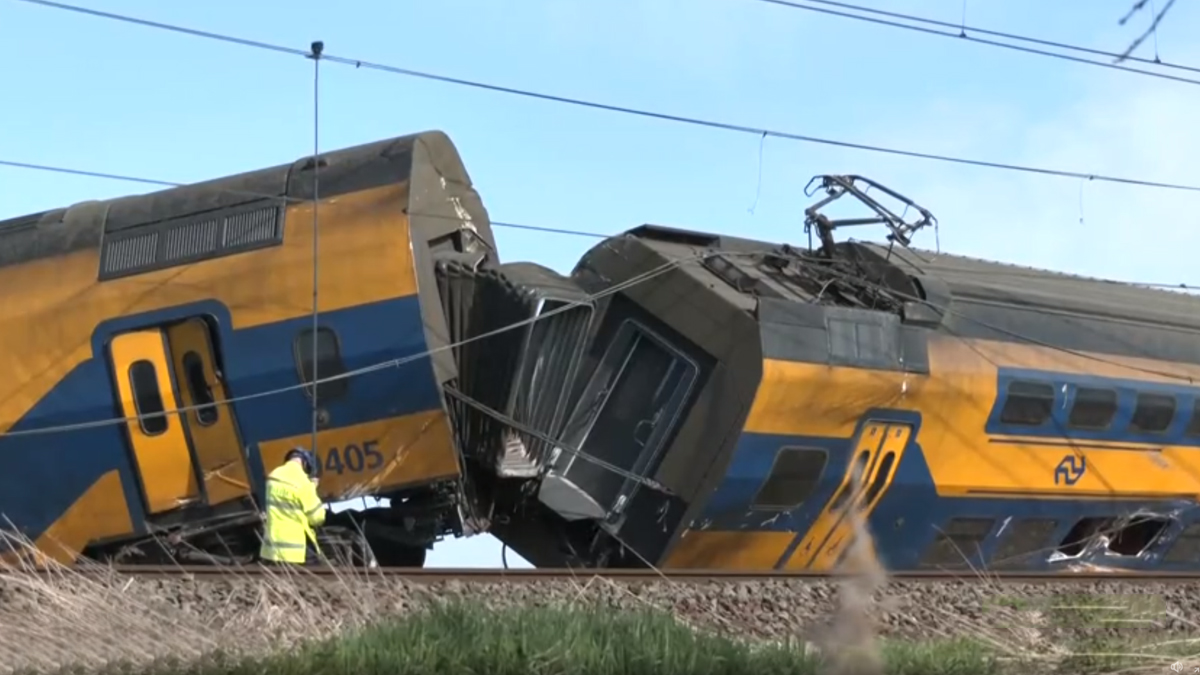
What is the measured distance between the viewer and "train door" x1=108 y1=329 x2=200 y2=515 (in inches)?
467

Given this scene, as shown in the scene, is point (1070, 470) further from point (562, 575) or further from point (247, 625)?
point (247, 625)

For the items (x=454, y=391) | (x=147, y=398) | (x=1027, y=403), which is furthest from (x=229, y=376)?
(x=1027, y=403)

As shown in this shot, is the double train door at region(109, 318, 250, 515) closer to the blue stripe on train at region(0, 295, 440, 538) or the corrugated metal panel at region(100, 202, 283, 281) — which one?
the blue stripe on train at region(0, 295, 440, 538)

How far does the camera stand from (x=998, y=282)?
1616 cm

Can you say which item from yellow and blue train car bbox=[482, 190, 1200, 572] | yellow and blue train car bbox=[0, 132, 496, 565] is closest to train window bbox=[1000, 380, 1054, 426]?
yellow and blue train car bbox=[482, 190, 1200, 572]

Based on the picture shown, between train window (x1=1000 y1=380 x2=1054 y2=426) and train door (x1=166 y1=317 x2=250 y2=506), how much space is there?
22.4 feet

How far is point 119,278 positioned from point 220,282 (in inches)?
32.5

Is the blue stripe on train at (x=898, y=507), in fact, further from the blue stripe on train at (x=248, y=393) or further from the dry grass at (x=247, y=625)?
the dry grass at (x=247, y=625)

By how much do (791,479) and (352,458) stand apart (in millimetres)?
3665

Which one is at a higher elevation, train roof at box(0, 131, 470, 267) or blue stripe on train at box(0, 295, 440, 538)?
train roof at box(0, 131, 470, 267)

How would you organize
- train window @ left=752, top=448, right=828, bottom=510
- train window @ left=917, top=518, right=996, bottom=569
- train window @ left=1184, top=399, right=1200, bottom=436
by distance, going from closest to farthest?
train window @ left=752, top=448, right=828, bottom=510 < train window @ left=917, top=518, right=996, bottom=569 < train window @ left=1184, top=399, right=1200, bottom=436

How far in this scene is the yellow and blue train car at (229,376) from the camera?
11.8 m

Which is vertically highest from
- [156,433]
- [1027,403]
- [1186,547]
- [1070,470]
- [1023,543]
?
[156,433]

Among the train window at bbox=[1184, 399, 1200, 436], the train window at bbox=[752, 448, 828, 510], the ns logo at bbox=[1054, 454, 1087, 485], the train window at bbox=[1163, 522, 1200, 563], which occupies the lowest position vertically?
the train window at bbox=[1163, 522, 1200, 563]
